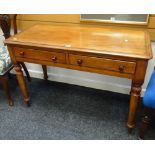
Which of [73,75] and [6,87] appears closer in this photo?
[6,87]

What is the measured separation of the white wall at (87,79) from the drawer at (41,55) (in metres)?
0.66

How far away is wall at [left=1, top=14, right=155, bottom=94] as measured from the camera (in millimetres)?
1706

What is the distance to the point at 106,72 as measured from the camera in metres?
1.25

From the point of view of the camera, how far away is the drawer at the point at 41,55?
1324mm

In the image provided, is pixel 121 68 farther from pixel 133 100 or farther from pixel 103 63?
pixel 133 100

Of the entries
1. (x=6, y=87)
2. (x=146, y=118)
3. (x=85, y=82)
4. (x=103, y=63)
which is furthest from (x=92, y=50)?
(x=6, y=87)

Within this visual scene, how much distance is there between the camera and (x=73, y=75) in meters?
2.04

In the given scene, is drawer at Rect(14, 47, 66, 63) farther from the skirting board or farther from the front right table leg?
the skirting board

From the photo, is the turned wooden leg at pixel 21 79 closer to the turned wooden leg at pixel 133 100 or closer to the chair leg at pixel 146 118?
the turned wooden leg at pixel 133 100

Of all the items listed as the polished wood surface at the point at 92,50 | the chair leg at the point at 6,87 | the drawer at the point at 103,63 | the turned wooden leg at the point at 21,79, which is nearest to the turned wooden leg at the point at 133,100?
the polished wood surface at the point at 92,50

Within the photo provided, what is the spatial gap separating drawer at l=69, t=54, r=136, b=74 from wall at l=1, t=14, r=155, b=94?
0.54 m

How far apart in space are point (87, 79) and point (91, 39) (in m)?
0.72

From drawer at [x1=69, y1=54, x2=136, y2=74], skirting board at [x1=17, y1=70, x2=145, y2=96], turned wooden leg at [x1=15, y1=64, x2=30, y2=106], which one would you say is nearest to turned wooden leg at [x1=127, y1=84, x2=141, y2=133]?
drawer at [x1=69, y1=54, x2=136, y2=74]
